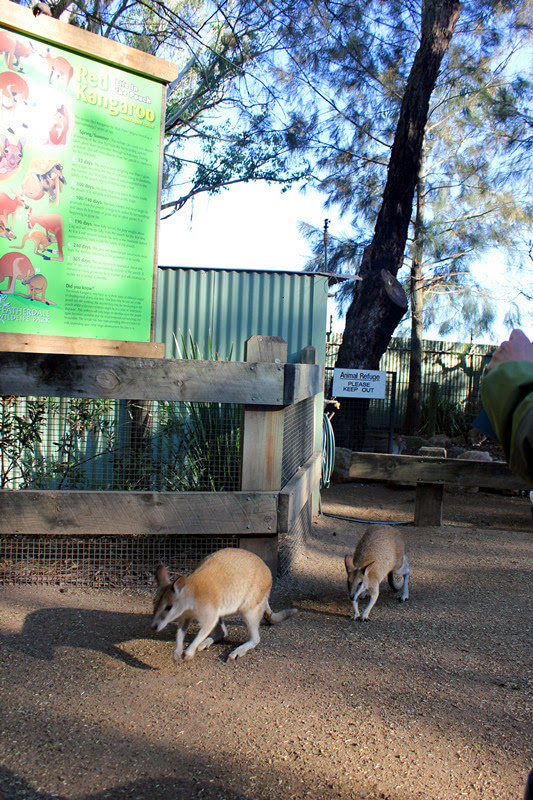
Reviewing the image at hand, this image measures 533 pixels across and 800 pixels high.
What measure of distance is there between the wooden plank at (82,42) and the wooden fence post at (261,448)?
214cm

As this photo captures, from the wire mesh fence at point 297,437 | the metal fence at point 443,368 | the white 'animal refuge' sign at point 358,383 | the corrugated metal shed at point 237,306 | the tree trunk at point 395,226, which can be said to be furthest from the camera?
the metal fence at point 443,368

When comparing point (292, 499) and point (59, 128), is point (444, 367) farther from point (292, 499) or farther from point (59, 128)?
point (59, 128)

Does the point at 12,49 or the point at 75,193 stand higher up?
the point at 12,49

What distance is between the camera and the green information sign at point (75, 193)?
4.28 metres

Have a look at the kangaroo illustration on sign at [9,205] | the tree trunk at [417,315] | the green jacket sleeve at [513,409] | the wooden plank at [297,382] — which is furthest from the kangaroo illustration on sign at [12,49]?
the tree trunk at [417,315]

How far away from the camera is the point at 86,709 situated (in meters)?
2.76

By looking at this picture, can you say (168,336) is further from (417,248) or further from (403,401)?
(403,401)

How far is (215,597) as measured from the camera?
3.34 metres

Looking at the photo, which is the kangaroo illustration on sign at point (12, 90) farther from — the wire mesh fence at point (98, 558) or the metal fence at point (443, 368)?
the metal fence at point (443, 368)

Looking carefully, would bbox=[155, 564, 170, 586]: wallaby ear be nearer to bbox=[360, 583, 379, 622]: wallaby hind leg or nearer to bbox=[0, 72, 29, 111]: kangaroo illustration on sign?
bbox=[360, 583, 379, 622]: wallaby hind leg

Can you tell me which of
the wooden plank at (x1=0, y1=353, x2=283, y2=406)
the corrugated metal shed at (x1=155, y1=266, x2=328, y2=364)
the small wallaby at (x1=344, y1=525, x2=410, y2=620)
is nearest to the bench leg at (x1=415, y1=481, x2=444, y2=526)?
the corrugated metal shed at (x1=155, y1=266, x2=328, y2=364)

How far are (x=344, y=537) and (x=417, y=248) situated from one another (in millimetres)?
10112

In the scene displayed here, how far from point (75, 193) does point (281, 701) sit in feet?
11.1

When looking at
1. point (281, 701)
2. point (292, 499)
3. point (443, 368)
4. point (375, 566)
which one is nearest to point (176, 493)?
point (292, 499)
